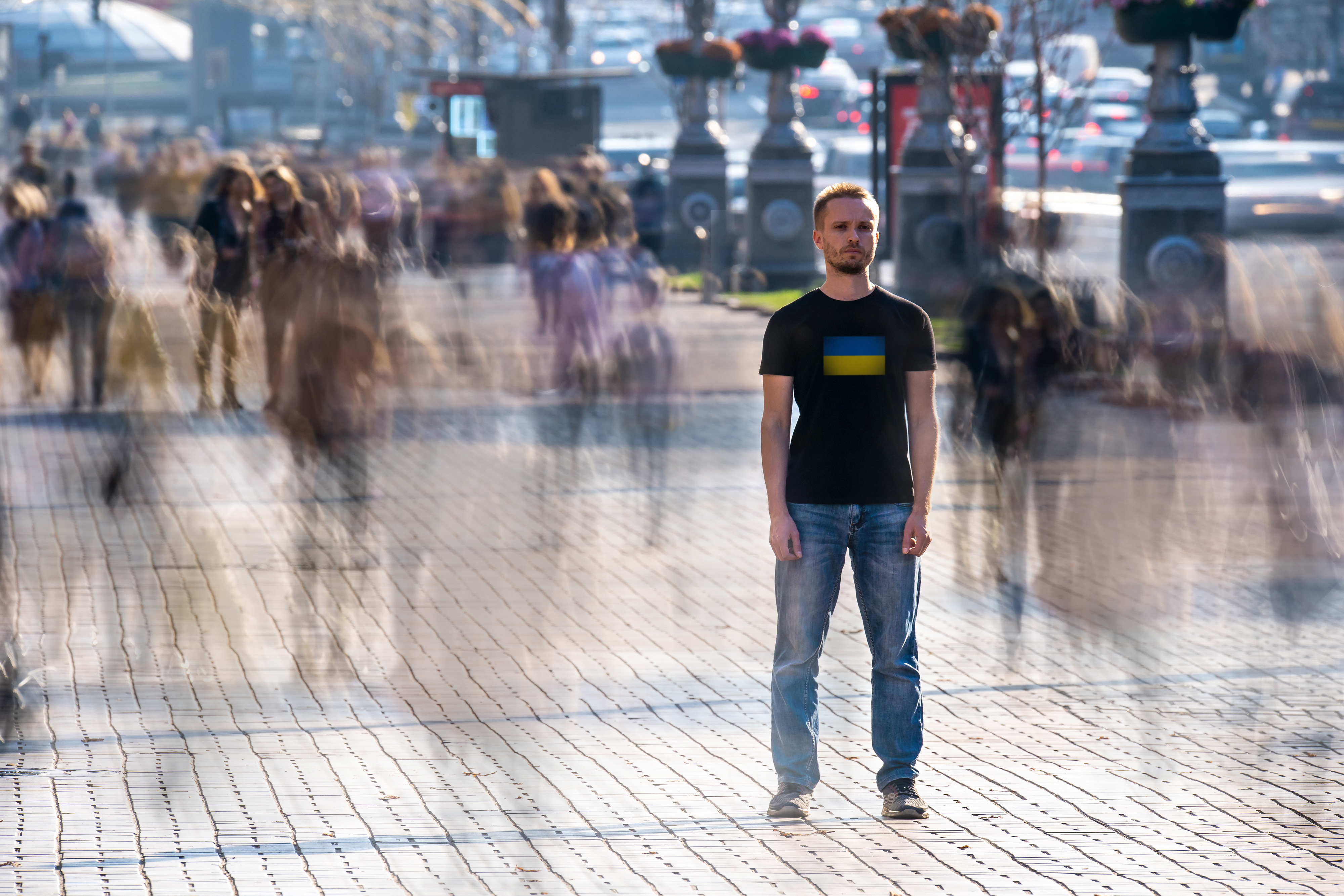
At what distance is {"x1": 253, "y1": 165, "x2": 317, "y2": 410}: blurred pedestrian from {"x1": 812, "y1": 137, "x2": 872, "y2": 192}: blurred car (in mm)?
24472

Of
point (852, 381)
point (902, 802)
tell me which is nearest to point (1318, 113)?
point (852, 381)

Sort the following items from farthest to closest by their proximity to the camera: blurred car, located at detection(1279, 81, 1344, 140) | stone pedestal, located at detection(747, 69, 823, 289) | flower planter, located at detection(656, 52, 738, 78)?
blurred car, located at detection(1279, 81, 1344, 140), flower planter, located at detection(656, 52, 738, 78), stone pedestal, located at detection(747, 69, 823, 289)

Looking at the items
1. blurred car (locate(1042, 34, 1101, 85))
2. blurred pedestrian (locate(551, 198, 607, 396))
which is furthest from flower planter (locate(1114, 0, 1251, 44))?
blurred pedestrian (locate(551, 198, 607, 396))

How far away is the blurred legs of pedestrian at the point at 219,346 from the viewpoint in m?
13.8

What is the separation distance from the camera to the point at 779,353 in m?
5.45

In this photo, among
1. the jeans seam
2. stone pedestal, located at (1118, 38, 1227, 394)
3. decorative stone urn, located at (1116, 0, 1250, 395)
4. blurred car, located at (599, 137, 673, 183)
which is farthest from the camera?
blurred car, located at (599, 137, 673, 183)

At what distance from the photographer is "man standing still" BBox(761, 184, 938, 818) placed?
5.42 meters

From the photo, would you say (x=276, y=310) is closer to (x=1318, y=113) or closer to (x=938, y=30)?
(x=938, y=30)

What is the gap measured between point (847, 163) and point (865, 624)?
32623 mm

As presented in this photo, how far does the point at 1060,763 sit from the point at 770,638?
2.01 metres

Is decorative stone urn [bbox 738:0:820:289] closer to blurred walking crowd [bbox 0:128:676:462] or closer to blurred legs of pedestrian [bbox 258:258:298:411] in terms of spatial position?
blurred walking crowd [bbox 0:128:676:462]

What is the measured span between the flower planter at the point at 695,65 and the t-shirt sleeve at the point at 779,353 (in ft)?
74.8

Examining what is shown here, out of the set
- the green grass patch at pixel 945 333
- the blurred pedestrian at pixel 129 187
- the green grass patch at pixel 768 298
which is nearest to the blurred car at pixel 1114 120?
the blurred pedestrian at pixel 129 187

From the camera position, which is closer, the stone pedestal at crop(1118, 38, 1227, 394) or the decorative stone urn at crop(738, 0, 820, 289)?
the stone pedestal at crop(1118, 38, 1227, 394)
